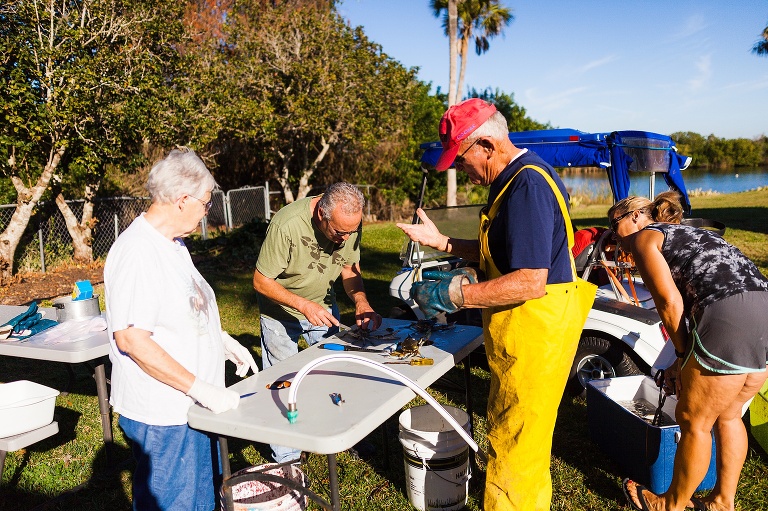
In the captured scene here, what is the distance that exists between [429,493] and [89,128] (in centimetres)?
998

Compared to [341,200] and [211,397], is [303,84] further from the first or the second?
[211,397]

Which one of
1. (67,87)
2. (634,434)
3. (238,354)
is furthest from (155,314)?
(67,87)

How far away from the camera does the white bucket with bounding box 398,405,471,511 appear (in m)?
3.24

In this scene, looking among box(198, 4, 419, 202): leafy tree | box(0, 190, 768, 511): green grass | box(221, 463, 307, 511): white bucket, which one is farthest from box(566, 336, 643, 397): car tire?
box(198, 4, 419, 202): leafy tree

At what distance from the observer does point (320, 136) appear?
1925 cm

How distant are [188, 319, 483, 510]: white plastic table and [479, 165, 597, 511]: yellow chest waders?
40 centimetres

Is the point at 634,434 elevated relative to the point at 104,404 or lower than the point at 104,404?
lower

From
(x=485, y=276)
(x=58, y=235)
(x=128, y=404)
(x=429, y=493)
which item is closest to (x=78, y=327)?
(x=128, y=404)

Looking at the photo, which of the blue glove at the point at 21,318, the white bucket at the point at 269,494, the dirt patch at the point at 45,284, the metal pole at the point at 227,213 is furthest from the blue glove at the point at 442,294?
the metal pole at the point at 227,213

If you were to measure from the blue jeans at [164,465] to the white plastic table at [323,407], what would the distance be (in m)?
0.16

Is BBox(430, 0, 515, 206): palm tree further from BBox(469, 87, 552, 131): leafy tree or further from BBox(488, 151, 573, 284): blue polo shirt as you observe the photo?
BBox(488, 151, 573, 284): blue polo shirt

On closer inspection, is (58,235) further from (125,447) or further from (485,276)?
(485,276)

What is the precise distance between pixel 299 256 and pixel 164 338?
4.70 ft

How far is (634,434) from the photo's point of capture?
358 cm
